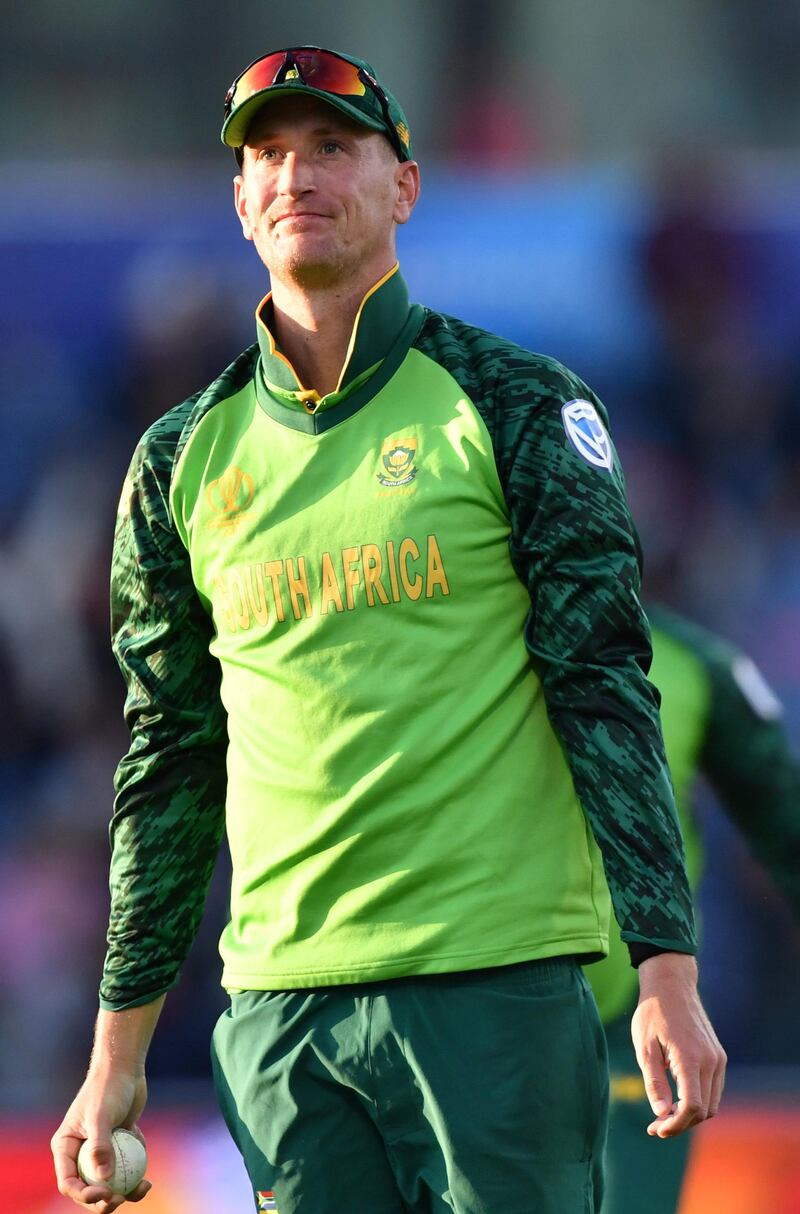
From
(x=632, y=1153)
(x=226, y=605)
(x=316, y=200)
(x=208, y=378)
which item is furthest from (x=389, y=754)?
(x=208, y=378)

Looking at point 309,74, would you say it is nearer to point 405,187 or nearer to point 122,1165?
point 405,187

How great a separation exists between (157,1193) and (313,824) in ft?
11.2

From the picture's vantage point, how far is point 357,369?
2748 mm

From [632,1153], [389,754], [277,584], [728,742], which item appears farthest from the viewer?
[728,742]

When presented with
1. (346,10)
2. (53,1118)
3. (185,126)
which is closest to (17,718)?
(53,1118)

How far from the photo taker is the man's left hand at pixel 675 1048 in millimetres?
2314

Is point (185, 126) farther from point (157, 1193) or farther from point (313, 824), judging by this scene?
point (313, 824)

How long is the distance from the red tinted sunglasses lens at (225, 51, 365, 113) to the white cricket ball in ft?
4.65

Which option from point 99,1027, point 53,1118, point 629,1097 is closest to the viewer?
point 99,1027

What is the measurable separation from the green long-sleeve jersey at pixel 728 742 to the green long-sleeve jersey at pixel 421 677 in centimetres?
166

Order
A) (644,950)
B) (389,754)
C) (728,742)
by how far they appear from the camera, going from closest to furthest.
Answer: (644,950) → (389,754) → (728,742)

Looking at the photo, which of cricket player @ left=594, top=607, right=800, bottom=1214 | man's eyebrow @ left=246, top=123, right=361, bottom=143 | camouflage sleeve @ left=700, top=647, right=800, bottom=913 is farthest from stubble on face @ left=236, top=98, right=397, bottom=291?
→ camouflage sleeve @ left=700, top=647, right=800, bottom=913

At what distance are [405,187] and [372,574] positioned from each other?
64cm

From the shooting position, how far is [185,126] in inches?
372
